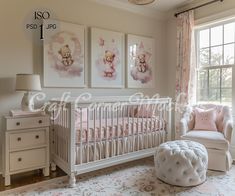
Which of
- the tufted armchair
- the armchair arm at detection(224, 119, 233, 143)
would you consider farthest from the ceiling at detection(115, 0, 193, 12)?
the armchair arm at detection(224, 119, 233, 143)

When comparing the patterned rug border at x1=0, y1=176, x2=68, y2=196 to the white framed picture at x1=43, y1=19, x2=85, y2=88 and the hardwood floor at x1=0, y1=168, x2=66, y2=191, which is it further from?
the white framed picture at x1=43, y1=19, x2=85, y2=88

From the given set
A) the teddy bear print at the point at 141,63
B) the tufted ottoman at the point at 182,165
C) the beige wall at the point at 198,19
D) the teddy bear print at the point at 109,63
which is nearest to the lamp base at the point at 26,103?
the teddy bear print at the point at 109,63

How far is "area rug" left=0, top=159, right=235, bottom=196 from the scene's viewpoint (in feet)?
7.09

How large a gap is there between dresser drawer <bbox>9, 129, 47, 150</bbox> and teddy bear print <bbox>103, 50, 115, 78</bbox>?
54.3 inches

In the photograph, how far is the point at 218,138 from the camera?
2.72 m

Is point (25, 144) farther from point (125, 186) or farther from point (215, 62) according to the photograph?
point (215, 62)

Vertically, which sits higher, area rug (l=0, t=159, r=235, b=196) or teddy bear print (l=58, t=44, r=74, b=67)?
teddy bear print (l=58, t=44, r=74, b=67)

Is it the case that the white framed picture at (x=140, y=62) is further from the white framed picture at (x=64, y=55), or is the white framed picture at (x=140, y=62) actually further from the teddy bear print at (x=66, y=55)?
the teddy bear print at (x=66, y=55)

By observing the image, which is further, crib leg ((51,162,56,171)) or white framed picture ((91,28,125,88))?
white framed picture ((91,28,125,88))

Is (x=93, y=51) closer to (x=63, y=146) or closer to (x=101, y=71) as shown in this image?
(x=101, y=71)

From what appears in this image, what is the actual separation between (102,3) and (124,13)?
45 cm

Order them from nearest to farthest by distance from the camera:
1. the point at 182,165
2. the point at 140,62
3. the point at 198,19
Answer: the point at 182,165
the point at 198,19
the point at 140,62

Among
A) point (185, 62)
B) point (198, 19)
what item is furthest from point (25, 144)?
point (198, 19)

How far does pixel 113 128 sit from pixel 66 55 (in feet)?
4.12
